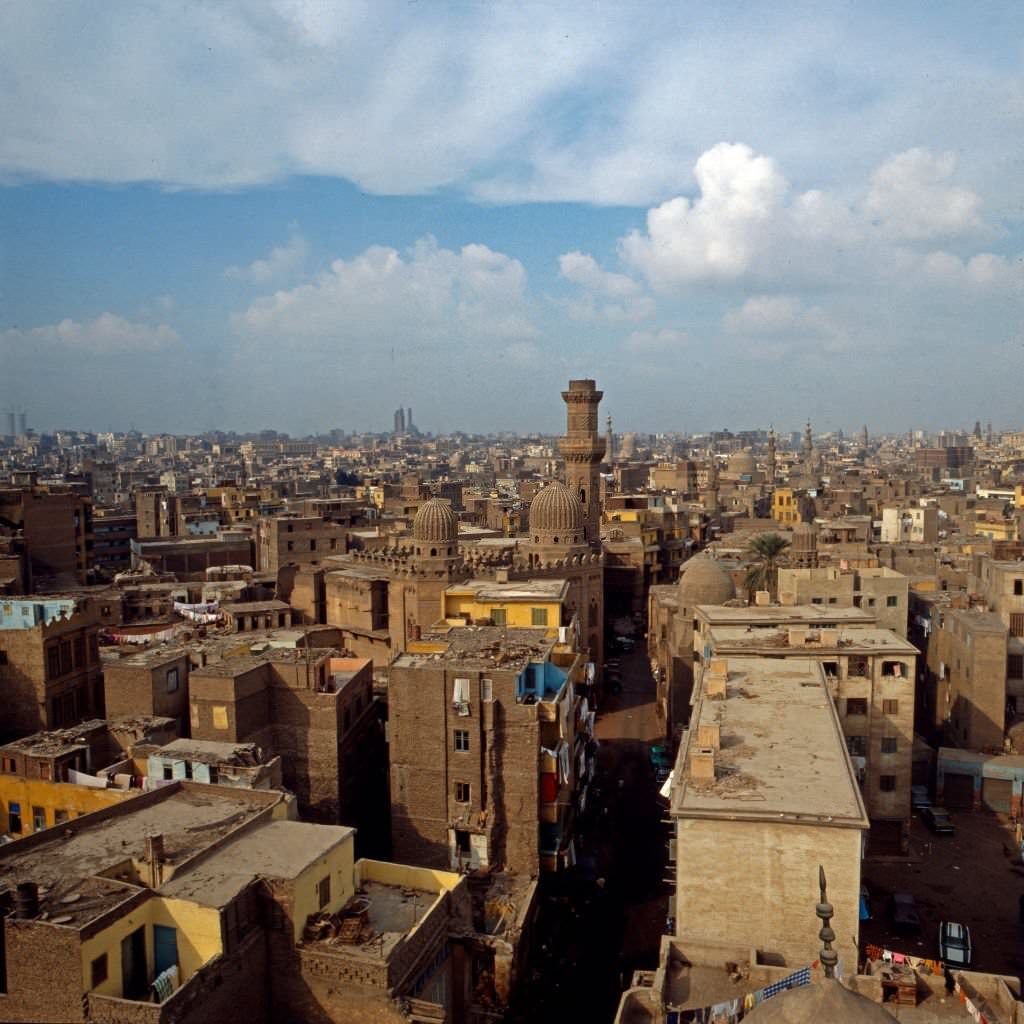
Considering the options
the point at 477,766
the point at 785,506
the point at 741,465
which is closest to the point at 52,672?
the point at 477,766

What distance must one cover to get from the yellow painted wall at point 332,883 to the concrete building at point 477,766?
21.7 feet

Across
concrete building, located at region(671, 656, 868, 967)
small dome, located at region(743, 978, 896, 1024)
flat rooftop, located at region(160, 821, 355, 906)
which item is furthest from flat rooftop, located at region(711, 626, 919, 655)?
small dome, located at region(743, 978, 896, 1024)

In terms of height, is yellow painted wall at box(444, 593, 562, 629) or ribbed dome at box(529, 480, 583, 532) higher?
ribbed dome at box(529, 480, 583, 532)

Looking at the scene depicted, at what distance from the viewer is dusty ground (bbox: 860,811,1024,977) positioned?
2483 centimetres

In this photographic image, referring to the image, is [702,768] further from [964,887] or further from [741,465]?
[741,465]

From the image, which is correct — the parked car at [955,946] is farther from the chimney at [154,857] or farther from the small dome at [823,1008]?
the chimney at [154,857]

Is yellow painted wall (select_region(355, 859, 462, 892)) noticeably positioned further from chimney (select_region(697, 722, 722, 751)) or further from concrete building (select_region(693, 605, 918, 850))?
concrete building (select_region(693, 605, 918, 850))

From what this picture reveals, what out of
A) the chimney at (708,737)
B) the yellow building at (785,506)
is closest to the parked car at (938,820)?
the chimney at (708,737)

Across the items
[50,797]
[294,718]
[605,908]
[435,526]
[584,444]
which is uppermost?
[584,444]

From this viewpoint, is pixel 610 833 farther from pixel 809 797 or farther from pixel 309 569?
pixel 309 569

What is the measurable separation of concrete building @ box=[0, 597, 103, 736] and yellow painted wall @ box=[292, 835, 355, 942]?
16006mm

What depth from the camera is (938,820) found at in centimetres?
3172

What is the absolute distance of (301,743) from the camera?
27.4 m

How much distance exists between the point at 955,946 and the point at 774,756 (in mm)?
7666
